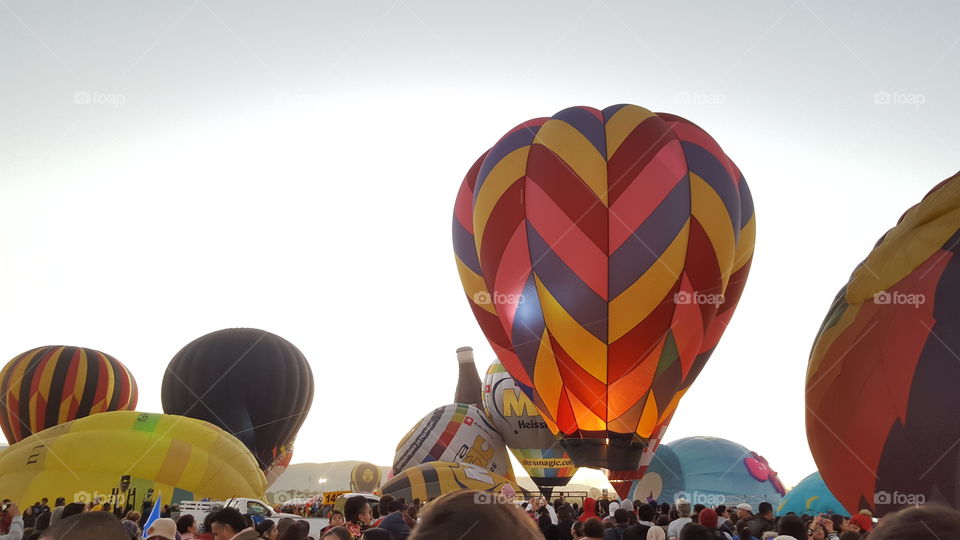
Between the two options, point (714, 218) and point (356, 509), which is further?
point (714, 218)

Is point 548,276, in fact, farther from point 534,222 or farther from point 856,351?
point 856,351

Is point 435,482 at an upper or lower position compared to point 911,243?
lower

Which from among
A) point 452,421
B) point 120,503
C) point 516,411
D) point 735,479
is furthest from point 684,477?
point 120,503

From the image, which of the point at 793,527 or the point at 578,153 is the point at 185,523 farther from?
the point at 578,153

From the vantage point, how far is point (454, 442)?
2198 centimetres

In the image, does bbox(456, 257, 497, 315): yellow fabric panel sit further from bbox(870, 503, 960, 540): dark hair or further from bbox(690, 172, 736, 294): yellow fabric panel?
bbox(870, 503, 960, 540): dark hair

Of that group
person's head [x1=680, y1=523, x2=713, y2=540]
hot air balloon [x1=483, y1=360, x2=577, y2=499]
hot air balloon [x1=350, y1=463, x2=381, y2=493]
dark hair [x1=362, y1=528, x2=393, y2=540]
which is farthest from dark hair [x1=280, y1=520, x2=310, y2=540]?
hot air balloon [x1=350, y1=463, x2=381, y2=493]

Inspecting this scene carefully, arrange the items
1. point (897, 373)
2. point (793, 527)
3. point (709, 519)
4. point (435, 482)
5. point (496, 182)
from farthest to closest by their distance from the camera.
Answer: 1. point (435, 482)
2. point (496, 182)
3. point (897, 373)
4. point (709, 519)
5. point (793, 527)

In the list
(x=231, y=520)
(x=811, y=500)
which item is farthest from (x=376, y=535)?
(x=811, y=500)

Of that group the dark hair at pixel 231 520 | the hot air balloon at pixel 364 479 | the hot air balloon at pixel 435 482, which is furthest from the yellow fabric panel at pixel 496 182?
the hot air balloon at pixel 364 479

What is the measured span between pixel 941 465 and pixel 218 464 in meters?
11.3

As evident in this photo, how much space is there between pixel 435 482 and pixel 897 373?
461 inches

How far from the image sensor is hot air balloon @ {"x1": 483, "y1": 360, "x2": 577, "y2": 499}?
A: 68.3ft

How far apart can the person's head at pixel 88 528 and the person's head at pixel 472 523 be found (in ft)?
4.21
